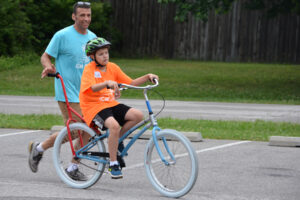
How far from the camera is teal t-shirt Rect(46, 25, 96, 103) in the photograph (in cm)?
730

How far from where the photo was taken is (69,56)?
Answer: 24.1 feet

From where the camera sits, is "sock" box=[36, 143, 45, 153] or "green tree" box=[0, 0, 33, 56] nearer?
"sock" box=[36, 143, 45, 153]

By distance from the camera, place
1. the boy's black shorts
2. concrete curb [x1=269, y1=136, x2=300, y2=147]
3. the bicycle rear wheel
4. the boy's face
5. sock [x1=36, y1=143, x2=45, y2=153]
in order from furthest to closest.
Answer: concrete curb [x1=269, y1=136, x2=300, y2=147], sock [x1=36, y1=143, x2=45, y2=153], the bicycle rear wheel, the boy's face, the boy's black shorts

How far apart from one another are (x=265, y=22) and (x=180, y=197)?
23392mm

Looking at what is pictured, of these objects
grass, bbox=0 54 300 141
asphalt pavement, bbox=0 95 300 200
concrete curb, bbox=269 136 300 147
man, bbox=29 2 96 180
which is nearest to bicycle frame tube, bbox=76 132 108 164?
asphalt pavement, bbox=0 95 300 200

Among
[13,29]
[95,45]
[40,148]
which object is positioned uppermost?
[95,45]

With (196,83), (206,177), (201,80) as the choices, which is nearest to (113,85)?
(206,177)

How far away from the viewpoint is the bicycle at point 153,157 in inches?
237

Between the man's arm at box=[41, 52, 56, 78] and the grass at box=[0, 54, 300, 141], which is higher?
the man's arm at box=[41, 52, 56, 78]

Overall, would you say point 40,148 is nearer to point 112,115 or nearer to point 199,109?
point 112,115

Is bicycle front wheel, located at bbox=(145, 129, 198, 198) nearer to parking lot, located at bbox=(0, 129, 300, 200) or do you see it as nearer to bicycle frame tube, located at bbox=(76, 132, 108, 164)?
parking lot, located at bbox=(0, 129, 300, 200)

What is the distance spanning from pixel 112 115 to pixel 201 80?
55.8 feet

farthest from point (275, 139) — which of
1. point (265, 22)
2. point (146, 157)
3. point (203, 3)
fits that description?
point (265, 22)

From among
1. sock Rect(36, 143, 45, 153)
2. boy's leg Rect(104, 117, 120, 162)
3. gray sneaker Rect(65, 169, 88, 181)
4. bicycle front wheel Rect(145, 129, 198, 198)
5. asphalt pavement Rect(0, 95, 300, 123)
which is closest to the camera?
bicycle front wheel Rect(145, 129, 198, 198)
